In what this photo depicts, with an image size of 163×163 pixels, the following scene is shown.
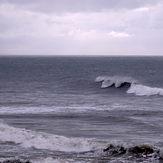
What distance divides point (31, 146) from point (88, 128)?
16.9 feet

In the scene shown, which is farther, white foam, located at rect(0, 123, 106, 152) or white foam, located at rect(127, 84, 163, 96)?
white foam, located at rect(127, 84, 163, 96)

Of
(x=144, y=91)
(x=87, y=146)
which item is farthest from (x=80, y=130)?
(x=144, y=91)

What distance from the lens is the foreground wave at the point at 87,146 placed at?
17.1 metres

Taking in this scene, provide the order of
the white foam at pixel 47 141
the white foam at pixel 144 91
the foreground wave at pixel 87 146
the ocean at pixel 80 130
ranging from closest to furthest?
the foreground wave at pixel 87 146, the ocean at pixel 80 130, the white foam at pixel 47 141, the white foam at pixel 144 91

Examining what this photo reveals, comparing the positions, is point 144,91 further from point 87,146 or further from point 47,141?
point 87,146

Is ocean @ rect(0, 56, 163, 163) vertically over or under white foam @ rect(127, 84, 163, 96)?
under

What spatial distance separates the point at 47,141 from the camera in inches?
778

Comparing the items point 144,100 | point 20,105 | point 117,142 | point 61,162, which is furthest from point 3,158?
point 144,100

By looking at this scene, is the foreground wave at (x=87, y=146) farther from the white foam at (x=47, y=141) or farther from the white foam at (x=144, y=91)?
the white foam at (x=144, y=91)

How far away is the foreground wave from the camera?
17148 mm

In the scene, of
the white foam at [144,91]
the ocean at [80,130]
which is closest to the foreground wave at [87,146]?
the ocean at [80,130]

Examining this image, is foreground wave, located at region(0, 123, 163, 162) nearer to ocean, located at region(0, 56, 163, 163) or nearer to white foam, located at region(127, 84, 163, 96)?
ocean, located at region(0, 56, 163, 163)

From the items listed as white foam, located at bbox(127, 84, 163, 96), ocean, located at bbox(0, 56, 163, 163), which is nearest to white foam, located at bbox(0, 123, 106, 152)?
ocean, located at bbox(0, 56, 163, 163)

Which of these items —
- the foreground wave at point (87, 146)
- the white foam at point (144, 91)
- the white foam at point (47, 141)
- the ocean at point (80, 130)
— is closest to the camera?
the foreground wave at point (87, 146)
